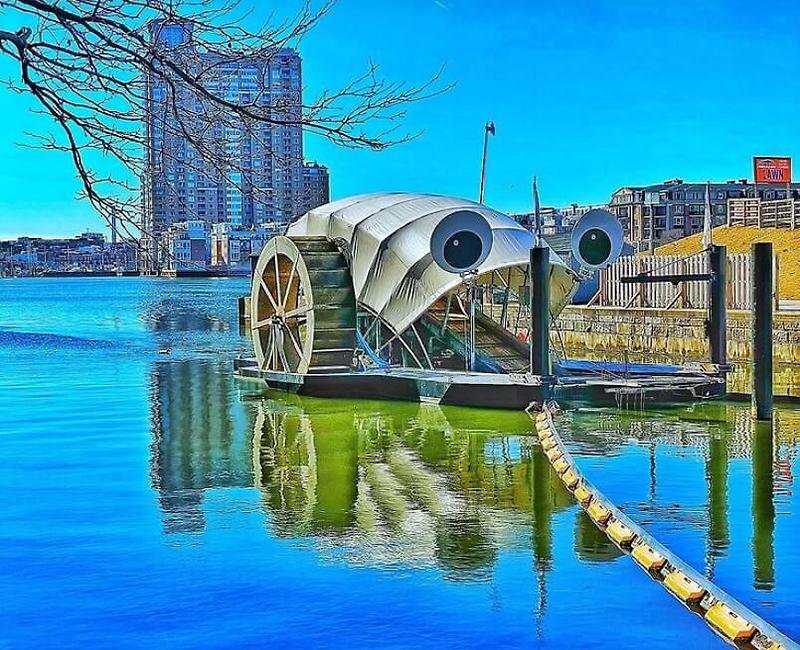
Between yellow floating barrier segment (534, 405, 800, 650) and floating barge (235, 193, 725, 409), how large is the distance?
5.36m

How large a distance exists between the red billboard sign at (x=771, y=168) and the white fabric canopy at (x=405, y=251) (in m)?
41.9

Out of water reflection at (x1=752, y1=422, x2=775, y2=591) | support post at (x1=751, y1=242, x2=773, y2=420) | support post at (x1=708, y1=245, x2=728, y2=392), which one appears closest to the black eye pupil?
support post at (x1=708, y1=245, x2=728, y2=392)

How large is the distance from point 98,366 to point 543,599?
2685cm

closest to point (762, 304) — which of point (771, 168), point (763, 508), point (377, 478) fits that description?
point (763, 508)

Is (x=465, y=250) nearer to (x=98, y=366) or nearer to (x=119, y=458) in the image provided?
(x=119, y=458)

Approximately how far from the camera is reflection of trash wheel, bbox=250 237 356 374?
936 inches

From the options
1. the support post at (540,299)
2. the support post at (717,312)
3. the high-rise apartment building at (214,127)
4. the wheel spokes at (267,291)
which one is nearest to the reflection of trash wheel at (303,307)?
the wheel spokes at (267,291)

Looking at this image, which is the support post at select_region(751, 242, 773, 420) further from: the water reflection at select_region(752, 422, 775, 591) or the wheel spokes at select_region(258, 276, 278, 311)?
the wheel spokes at select_region(258, 276, 278, 311)

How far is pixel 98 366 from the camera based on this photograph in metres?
35.4

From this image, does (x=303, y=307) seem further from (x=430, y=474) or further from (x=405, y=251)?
(x=430, y=474)

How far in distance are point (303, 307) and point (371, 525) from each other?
39.3 feet

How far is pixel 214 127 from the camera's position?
7828 mm

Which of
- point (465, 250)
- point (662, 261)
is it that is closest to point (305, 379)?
point (465, 250)

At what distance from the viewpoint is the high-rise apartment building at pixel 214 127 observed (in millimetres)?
7062
